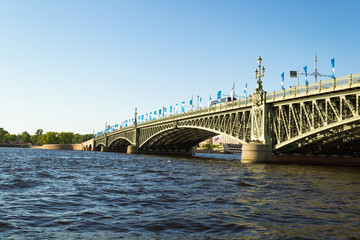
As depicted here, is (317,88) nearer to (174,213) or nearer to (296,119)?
(296,119)

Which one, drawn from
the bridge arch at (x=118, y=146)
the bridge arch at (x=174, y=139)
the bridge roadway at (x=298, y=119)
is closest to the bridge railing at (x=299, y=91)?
the bridge roadway at (x=298, y=119)

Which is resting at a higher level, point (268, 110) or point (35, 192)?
point (268, 110)

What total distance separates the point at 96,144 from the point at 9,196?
455ft

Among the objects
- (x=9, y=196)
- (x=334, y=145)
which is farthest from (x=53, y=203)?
(x=334, y=145)

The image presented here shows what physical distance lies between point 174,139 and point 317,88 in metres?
56.1

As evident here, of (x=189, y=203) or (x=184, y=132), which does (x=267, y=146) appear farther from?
(x=184, y=132)

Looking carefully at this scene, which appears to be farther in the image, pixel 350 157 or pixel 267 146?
pixel 350 157

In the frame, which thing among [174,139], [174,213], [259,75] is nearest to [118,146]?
[174,139]

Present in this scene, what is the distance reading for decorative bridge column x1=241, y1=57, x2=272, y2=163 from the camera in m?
43.0

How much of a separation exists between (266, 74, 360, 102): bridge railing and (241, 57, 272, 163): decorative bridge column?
1.42 metres

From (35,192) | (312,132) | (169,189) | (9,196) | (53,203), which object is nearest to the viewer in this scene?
(53,203)

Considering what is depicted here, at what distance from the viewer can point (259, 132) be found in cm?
4553

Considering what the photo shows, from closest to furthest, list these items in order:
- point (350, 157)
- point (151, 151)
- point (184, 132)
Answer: point (350, 157) < point (184, 132) < point (151, 151)

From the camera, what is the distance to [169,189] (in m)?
16.8
